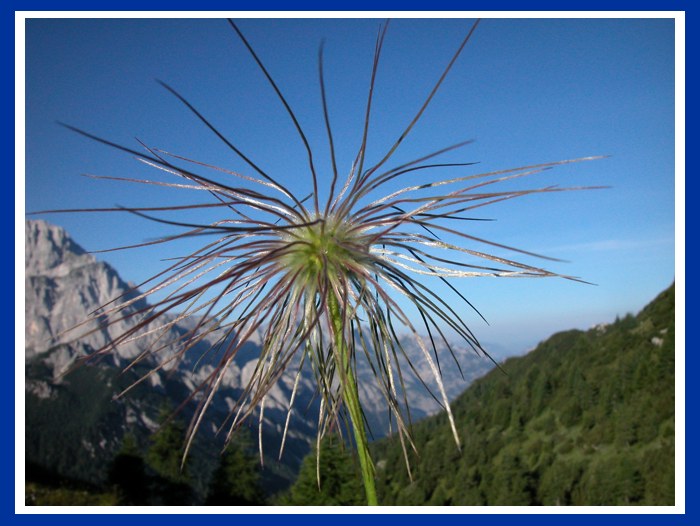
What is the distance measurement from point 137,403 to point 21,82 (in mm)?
147131

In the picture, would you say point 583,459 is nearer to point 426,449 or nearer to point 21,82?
point 426,449

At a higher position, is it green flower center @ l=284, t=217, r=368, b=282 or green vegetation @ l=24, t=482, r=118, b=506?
green flower center @ l=284, t=217, r=368, b=282

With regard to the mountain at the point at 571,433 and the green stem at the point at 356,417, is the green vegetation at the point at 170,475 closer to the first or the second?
the mountain at the point at 571,433

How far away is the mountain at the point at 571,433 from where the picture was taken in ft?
222

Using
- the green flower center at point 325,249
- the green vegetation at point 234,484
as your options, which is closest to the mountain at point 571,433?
the green vegetation at point 234,484

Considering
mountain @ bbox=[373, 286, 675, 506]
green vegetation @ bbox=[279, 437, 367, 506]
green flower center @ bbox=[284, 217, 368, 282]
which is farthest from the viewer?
mountain @ bbox=[373, 286, 675, 506]

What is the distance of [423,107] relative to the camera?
1.65 m

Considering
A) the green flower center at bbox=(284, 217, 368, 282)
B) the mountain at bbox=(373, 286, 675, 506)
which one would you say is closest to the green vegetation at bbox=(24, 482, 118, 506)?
the green flower center at bbox=(284, 217, 368, 282)

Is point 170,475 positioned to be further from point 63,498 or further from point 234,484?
point 63,498

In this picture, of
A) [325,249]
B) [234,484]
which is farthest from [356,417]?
[234,484]

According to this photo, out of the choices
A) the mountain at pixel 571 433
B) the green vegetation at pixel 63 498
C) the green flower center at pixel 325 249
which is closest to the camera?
the green flower center at pixel 325 249

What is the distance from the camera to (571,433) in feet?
283

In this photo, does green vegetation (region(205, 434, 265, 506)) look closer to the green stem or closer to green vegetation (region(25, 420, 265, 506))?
green vegetation (region(25, 420, 265, 506))

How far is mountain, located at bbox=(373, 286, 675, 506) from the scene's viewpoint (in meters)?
67.8
